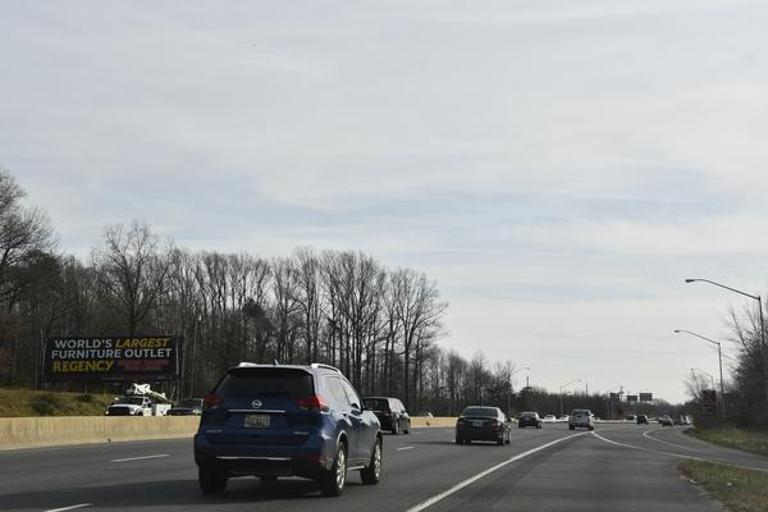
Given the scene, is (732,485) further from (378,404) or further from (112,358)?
(112,358)

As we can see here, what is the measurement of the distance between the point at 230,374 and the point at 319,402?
4.55ft

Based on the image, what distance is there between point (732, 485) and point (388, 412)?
91.7ft

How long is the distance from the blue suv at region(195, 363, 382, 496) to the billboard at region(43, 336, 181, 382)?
5198 centimetres

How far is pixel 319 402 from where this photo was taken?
13.1 meters

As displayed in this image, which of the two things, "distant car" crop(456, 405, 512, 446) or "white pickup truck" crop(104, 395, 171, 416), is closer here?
"distant car" crop(456, 405, 512, 446)

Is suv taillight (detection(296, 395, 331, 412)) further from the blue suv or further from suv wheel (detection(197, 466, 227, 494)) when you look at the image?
suv wheel (detection(197, 466, 227, 494))

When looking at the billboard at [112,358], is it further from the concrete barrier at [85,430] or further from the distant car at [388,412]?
the concrete barrier at [85,430]

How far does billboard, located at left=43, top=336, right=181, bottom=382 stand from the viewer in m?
63.8

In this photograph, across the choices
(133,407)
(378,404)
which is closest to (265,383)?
(378,404)

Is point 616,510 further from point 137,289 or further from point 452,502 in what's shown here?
point 137,289

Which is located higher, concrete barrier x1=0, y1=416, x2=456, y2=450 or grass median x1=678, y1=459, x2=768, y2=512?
A: concrete barrier x1=0, y1=416, x2=456, y2=450

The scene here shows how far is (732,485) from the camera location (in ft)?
57.1

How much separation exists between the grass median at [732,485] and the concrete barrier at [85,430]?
18.6m

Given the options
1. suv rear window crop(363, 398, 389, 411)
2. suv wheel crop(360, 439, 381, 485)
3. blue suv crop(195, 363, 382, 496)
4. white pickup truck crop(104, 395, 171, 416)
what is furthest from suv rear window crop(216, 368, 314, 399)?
white pickup truck crop(104, 395, 171, 416)
